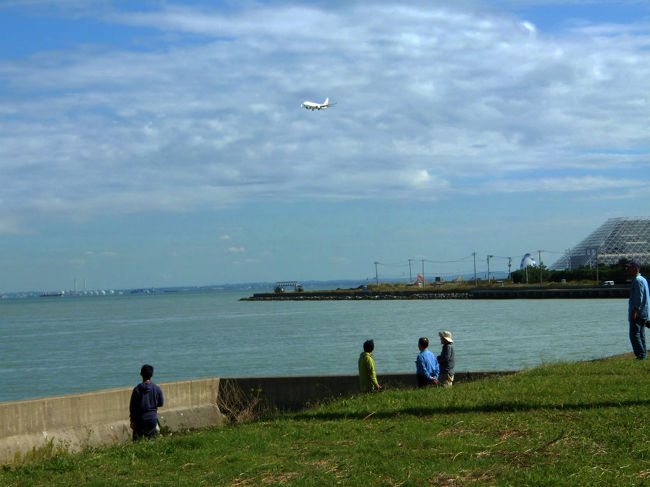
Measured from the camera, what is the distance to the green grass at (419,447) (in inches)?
281

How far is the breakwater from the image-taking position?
385ft

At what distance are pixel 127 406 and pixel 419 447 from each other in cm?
655

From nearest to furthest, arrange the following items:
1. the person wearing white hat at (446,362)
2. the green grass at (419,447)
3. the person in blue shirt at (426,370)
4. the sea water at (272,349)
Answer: the green grass at (419,447)
the person in blue shirt at (426,370)
the person wearing white hat at (446,362)
the sea water at (272,349)

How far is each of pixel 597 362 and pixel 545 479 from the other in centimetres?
843

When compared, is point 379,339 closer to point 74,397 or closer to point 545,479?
point 74,397

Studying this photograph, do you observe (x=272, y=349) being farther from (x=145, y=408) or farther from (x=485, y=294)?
(x=485, y=294)

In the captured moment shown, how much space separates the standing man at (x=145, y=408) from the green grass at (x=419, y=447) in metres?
1.35

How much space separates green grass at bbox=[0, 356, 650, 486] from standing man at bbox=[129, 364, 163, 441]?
53.3 inches

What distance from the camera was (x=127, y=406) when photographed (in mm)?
13141

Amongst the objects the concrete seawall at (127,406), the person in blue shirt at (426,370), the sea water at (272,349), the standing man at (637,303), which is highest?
the standing man at (637,303)

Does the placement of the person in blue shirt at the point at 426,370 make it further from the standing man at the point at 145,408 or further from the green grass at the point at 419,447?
the standing man at the point at 145,408

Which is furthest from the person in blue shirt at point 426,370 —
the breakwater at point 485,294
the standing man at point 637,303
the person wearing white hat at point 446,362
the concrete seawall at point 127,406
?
the breakwater at point 485,294

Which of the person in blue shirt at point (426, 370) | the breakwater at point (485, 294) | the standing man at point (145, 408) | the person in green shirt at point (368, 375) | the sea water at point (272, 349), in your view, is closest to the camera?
the standing man at point (145, 408)

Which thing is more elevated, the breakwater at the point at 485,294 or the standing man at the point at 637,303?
the standing man at the point at 637,303
